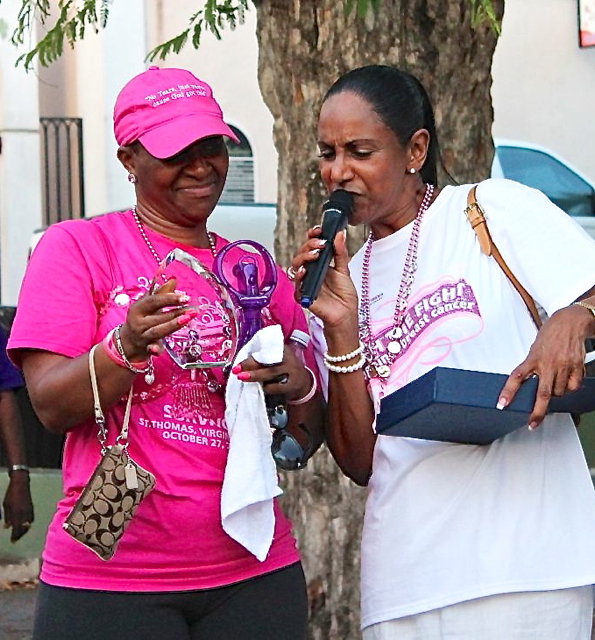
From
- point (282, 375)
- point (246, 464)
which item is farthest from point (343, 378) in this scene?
point (246, 464)

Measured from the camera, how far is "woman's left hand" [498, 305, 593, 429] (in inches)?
96.5

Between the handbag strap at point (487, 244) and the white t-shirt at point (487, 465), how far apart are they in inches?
0.5

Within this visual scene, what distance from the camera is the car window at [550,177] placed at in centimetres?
1040

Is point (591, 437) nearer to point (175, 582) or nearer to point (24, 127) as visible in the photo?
point (175, 582)

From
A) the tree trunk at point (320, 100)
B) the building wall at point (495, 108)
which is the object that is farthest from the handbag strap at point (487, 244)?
the building wall at point (495, 108)

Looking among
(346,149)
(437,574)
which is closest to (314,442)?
(437,574)

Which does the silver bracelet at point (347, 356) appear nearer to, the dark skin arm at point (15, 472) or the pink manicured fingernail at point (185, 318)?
the pink manicured fingernail at point (185, 318)

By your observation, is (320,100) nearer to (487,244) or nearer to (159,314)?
(487,244)

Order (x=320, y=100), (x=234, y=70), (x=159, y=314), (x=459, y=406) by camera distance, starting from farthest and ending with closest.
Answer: (x=234, y=70) → (x=320, y=100) → (x=159, y=314) → (x=459, y=406)

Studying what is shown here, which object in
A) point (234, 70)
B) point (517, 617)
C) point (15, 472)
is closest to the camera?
point (517, 617)

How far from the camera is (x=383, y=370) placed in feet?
9.19

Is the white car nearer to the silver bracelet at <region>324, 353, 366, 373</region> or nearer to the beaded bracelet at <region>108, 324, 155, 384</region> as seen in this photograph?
the silver bracelet at <region>324, 353, 366, 373</region>

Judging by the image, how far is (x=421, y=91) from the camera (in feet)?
9.55

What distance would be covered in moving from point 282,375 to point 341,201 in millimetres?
389
